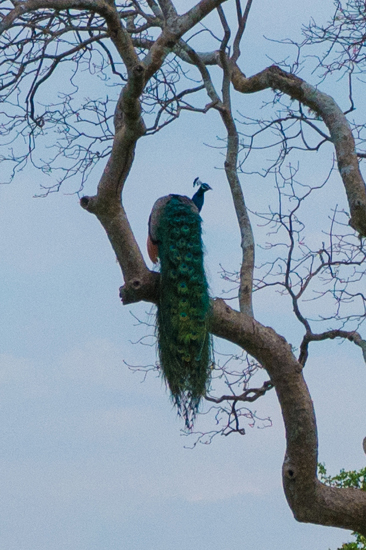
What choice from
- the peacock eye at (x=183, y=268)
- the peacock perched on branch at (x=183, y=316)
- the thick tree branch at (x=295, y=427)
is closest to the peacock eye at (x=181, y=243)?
the peacock perched on branch at (x=183, y=316)

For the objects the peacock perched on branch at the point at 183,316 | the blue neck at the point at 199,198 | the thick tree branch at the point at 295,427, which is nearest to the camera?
the thick tree branch at the point at 295,427

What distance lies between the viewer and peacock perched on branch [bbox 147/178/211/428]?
19.9ft

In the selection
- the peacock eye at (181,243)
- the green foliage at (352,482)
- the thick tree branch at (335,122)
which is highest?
the thick tree branch at (335,122)

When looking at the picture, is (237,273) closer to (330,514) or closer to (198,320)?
(198,320)

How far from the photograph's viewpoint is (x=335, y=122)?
21.3 feet

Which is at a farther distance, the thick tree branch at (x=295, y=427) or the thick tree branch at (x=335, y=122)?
the thick tree branch at (x=335, y=122)

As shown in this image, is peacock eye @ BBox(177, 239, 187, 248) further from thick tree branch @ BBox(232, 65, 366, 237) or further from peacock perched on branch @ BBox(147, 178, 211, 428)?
thick tree branch @ BBox(232, 65, 366, 237)

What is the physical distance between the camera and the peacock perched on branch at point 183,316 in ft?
19.9

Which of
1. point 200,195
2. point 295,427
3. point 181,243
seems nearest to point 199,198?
point 200,195

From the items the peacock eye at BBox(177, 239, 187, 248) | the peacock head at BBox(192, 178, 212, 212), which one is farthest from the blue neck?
the peacock eye at BBox(177, 239, 187, 248)

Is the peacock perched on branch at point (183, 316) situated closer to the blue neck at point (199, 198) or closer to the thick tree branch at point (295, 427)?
the thick tree branch at point (295, 427)

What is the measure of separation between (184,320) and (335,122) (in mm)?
1785

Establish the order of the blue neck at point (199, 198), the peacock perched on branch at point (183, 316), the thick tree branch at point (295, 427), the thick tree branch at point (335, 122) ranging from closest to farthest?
1. the thick tree branch at point (295, 427)
2. the peacock perched on branch at point (183, 316)
3. the thick tree branch at point (335, 122)
4. the blue neck at point (199, 198)

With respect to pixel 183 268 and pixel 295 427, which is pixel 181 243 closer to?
pixel 183 268
